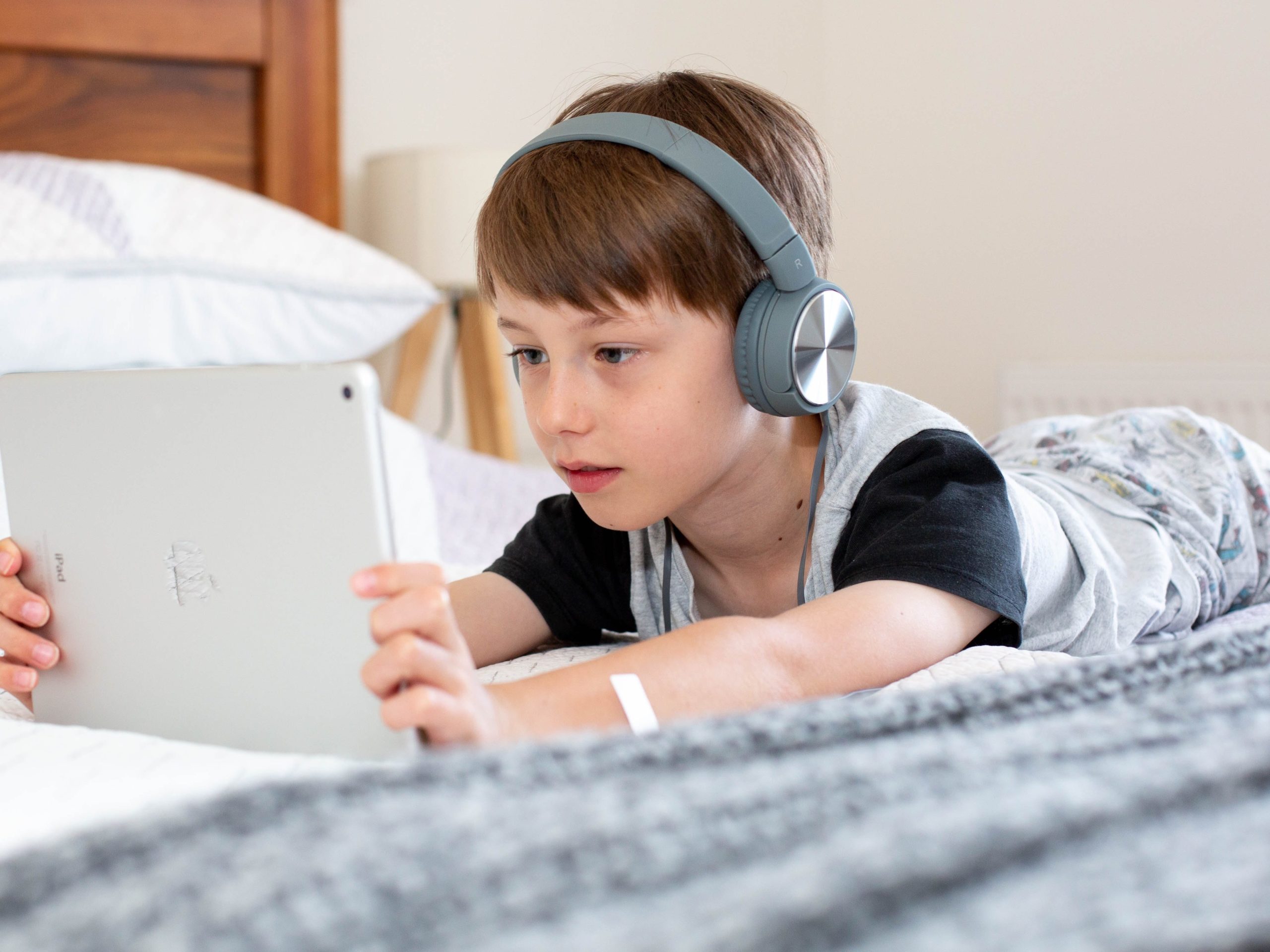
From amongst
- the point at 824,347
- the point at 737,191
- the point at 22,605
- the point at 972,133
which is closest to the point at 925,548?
the point at 824,347

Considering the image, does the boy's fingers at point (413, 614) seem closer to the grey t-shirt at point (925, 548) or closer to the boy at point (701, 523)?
the boy at point (701, 523)

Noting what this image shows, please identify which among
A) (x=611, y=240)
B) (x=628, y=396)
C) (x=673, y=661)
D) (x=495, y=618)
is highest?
(x=611, y=240)

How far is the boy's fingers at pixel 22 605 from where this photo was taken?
0.69 metres

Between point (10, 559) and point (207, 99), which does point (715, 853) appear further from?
point (207, 99)

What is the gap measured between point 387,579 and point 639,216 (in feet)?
1.24

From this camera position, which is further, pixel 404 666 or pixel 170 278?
pixel 170 278

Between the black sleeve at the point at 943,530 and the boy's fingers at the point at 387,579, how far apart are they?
0.34 metres

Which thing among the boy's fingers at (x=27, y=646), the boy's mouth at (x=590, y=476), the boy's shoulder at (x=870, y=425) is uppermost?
the boy's shoulder at (x=870, y=425)

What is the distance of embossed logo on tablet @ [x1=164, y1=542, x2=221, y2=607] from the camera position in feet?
1.94

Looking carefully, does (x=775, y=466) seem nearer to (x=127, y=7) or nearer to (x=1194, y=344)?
(x=1194, y=344)

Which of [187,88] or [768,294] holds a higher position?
[187,88]

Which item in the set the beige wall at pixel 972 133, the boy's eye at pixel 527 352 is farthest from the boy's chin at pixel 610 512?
the beige wall at pixel 972 133

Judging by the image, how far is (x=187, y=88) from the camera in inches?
82.1

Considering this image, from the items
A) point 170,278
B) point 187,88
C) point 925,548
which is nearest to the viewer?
A: point 925,548
